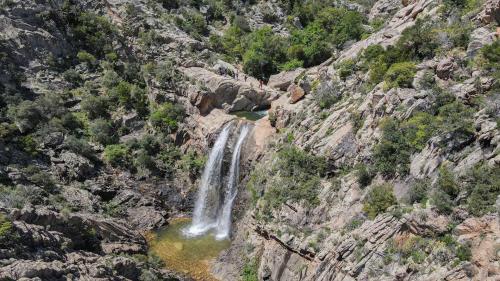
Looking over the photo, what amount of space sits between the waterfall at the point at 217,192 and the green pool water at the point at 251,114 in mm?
2975

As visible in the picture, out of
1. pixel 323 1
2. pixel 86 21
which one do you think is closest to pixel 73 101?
pixel 86 21

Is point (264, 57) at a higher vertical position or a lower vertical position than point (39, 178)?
higher

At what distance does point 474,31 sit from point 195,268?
Answer: 2398 cm

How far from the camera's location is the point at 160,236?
38.7 m

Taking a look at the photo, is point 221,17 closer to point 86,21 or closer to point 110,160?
point 86,21

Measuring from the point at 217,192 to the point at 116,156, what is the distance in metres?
10.4

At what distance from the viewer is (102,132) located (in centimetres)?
4634

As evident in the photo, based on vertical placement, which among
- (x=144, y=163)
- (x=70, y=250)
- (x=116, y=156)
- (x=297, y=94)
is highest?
(x=297, y=94)

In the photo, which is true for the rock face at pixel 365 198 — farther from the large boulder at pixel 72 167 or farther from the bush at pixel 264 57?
the large boulder at pixel 72 167

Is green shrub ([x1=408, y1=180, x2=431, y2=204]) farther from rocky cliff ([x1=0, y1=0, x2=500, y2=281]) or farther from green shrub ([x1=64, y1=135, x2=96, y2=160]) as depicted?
green shrub ([x1=64, y1=135, x2=96, y2=160])

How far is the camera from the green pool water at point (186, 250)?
34438mm

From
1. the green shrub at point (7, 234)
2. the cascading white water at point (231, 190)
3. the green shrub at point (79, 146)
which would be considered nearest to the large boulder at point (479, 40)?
the cascading white water at point (231, 190)

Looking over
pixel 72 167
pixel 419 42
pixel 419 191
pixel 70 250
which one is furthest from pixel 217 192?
pixel 419 191

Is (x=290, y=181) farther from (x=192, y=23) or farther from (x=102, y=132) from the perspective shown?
(x=192, y=23)
